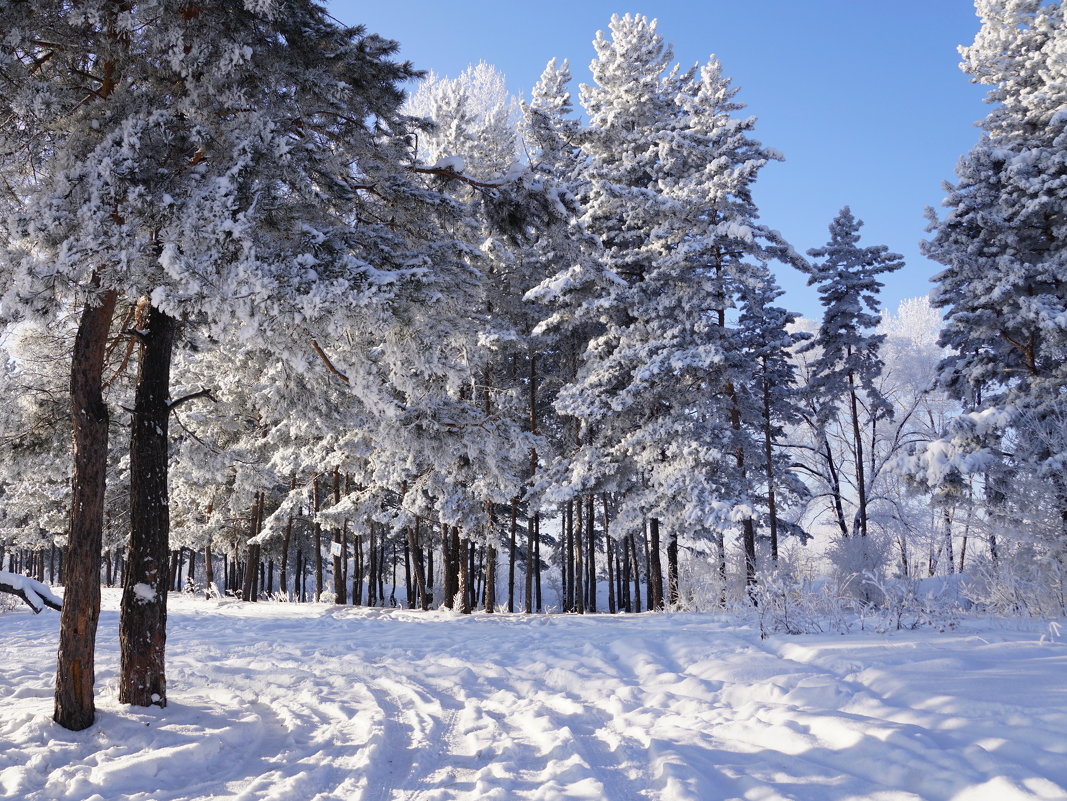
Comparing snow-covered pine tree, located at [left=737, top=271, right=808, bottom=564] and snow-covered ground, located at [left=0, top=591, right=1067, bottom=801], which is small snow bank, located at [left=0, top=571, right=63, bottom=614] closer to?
snow-covered ground, located at [left=0, top=591, right=1067, bottom=801]

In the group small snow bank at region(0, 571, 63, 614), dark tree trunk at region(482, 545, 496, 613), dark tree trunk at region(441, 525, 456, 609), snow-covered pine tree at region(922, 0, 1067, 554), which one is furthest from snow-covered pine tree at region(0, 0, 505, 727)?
dark tree trunk at region(441, 525, 456, 609)

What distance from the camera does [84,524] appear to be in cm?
577

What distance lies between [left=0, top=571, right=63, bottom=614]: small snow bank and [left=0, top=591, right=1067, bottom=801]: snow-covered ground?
3.32ft

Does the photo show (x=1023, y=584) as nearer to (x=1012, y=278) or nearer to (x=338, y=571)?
(x=1012, y=278)

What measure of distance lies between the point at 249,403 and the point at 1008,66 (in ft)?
86.0

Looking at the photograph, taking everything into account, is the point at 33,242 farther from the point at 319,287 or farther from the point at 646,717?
the point at 646,717

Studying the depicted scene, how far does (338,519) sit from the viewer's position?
19656 mm

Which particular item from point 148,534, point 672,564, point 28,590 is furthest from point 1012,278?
point 28,590

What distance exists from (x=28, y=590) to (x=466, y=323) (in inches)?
202

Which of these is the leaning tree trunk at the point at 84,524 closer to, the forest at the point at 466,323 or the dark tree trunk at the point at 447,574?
the forest at the point at 466,323

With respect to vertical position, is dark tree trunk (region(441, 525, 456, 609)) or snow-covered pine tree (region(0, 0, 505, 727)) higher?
→ snow-covered pine tree (region(0, 0, 505, 727))

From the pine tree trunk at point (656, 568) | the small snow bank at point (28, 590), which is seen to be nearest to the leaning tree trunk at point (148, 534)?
the small snow bank at point (28, 590)

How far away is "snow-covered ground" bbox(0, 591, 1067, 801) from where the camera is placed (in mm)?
3721

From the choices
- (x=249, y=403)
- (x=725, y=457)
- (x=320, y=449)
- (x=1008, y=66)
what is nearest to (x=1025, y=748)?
(x=725, y=457)
